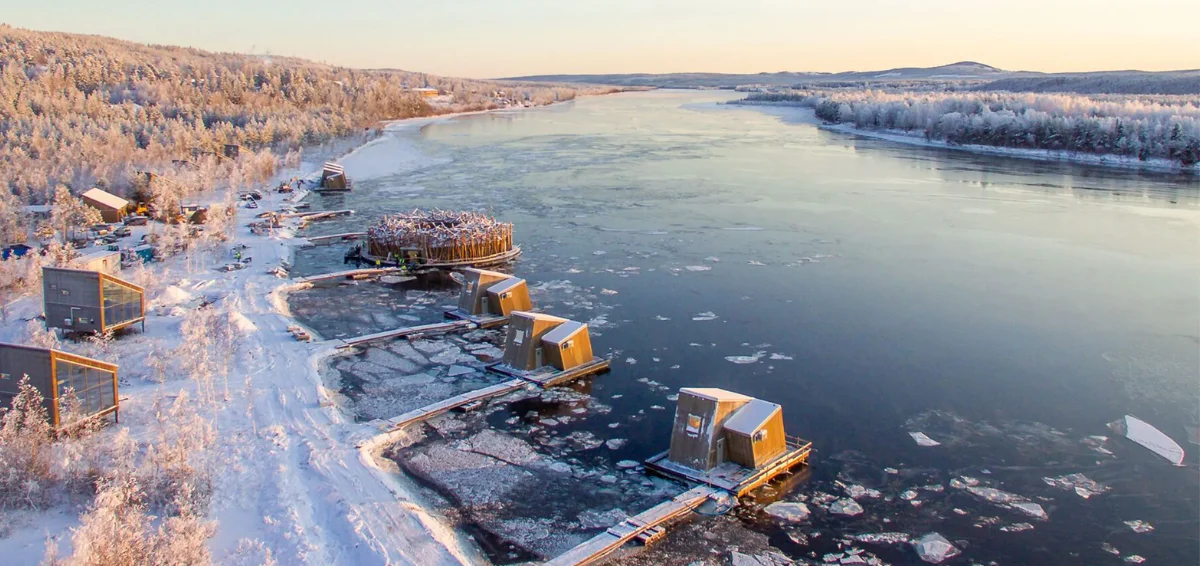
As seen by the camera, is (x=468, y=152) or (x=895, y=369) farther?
(x=468, y=152)

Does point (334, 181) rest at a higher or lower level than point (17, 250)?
higher

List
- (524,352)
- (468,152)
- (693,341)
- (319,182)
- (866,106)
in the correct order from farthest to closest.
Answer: (866,106), (468,152), (319,182), (693,341), (524,352)

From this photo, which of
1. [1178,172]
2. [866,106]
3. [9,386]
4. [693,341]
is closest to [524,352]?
[693,341]

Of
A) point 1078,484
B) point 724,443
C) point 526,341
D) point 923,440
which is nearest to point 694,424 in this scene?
point 724,443

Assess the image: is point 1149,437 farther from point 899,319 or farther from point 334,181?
point 334,181

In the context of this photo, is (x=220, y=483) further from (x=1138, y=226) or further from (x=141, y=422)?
(x=1138, y=226)

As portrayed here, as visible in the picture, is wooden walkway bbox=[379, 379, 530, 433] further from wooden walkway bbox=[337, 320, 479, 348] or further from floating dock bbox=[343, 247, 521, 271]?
floating dock bbox=[343, 247, 521, 271]
